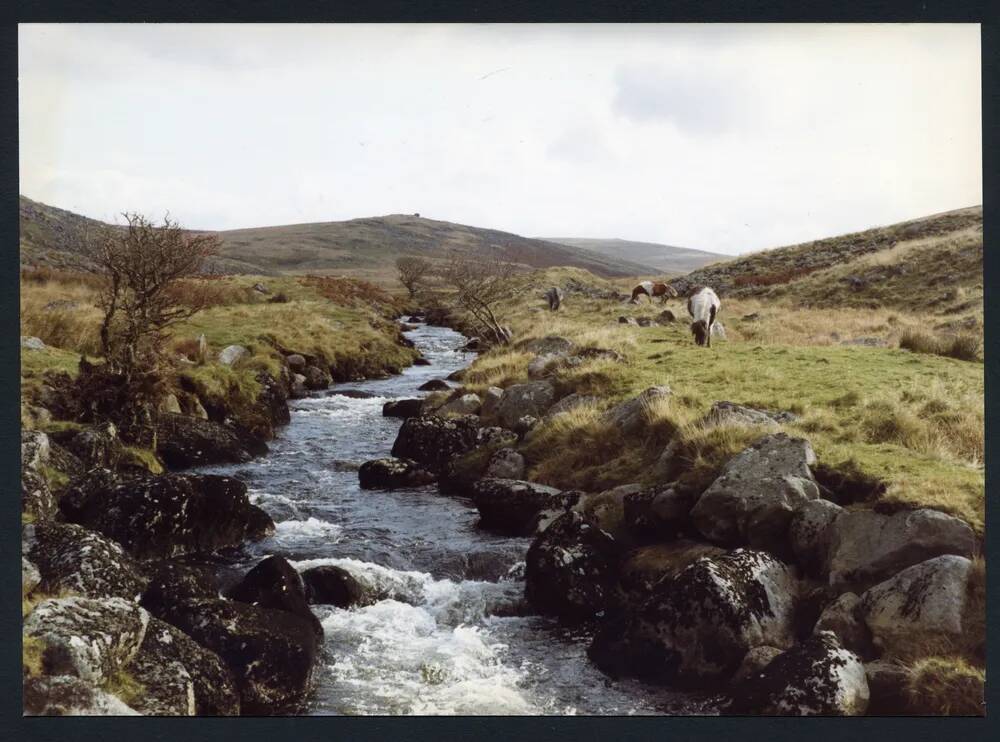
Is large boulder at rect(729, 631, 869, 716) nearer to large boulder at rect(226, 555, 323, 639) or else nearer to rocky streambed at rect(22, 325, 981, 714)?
rocky streambed at rect(22, 325, 981, 714)

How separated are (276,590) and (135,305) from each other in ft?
27.2

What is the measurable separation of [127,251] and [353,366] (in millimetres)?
15103

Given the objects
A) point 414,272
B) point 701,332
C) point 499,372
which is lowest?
point 499,372

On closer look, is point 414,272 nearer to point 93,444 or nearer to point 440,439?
point 440,439

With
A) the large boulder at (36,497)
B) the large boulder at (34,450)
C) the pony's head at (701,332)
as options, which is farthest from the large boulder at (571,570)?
the pony's head at (701,332)

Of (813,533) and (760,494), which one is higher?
(760,494)

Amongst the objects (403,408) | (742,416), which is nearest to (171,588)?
(742,416)

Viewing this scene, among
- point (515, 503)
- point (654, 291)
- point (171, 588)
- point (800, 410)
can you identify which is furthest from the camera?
point (654, 291)

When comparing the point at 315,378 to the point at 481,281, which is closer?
the point at 315,378

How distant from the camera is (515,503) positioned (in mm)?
12367

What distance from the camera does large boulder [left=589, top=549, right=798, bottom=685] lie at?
793 cm

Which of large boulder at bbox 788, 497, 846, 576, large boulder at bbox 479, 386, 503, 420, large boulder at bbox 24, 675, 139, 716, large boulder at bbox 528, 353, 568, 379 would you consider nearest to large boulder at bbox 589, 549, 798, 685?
large boulder at bbox 788, 497, 846, 576

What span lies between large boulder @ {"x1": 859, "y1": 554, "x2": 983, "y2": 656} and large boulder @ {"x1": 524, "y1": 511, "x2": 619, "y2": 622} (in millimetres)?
3270

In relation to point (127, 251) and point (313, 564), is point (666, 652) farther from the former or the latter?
point (127, 251)
